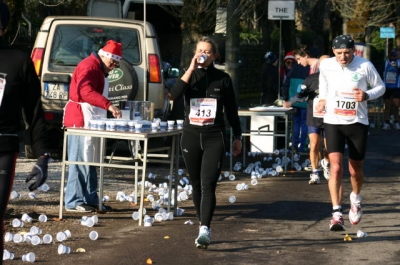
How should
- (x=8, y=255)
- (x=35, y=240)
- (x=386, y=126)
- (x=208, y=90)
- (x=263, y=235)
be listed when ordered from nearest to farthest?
(x=8, y=255) → (x=35, y=240) → (x=208, y=90) → (x=263, y=235) → (x=386, y=126)

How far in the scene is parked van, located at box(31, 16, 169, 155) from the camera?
1382 cm

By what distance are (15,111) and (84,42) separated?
319 inches

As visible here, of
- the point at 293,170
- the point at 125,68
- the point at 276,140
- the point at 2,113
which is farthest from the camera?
the point at 276,140

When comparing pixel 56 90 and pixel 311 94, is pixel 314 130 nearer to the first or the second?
pixel 311 94

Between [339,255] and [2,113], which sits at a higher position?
[2,113]

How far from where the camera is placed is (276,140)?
1781cm

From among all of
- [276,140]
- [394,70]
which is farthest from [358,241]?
[394,70]

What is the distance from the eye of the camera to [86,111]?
10.4 meters

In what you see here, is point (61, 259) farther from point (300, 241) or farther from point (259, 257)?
point (300, 241)

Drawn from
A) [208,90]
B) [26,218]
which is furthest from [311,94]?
[26,218]

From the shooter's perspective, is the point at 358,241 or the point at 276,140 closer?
the point at 358,241

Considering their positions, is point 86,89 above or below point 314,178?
above

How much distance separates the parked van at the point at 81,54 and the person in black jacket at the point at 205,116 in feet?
14.8

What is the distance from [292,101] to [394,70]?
10.6m
